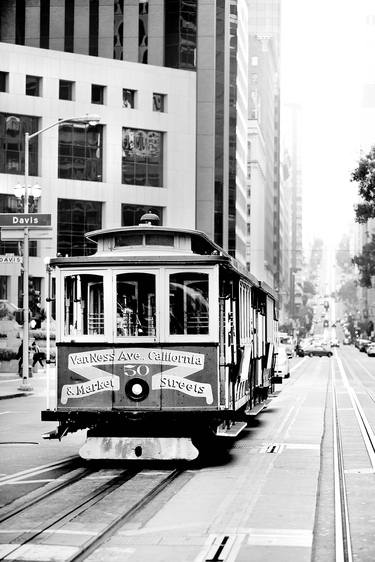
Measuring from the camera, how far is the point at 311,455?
16516 mm

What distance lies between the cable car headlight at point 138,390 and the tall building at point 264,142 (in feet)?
→ 351

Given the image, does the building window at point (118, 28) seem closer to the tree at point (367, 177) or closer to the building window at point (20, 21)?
the building window at point (20, 21)

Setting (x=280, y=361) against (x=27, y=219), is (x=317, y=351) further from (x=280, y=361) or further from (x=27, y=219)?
(x=27, y=219)

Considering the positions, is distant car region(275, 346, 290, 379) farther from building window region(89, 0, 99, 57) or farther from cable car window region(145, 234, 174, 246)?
building window region(89, 0, 99, 57)

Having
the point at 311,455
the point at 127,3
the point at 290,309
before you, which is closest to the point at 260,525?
the point at 311,455

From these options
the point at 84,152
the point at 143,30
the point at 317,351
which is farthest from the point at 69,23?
the point at 317,351

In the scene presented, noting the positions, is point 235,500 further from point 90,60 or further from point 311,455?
point 90,60

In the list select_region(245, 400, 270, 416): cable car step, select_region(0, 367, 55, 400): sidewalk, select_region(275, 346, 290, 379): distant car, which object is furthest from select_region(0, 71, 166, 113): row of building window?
select_region(245, 400, 270, 416): cable car step

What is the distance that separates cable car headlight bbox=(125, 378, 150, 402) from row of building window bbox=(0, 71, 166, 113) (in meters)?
56.0

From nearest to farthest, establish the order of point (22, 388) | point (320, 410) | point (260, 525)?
point (260, 525)
point (320, 410)
point (22, 388)

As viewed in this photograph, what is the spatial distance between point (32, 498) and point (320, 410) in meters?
16.4

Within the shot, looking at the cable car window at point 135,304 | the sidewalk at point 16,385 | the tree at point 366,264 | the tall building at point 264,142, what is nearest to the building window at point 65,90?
the tree at point 366,264

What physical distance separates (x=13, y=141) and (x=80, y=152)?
506 centimetres

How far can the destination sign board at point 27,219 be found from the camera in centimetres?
2969
